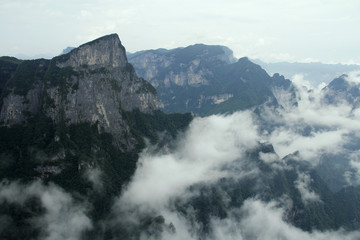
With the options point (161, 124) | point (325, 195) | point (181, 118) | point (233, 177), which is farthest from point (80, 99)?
point (325, 195)

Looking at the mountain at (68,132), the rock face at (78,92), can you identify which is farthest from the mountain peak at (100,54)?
the mountain at (68,132)

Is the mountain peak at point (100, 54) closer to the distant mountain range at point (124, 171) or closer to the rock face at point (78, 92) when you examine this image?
the rock face at point (78, 92)

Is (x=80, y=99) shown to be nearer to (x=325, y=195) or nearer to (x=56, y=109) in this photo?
(x=56, y=109)

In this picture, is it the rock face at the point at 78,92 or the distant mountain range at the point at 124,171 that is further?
the rock face at the point at 78,92

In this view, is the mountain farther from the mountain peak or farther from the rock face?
the mountain peak

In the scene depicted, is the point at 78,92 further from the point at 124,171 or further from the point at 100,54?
the point at 124,171

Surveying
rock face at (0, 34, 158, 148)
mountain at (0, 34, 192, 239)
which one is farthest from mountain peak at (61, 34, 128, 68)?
mountain at (0, 34, 192, 239)

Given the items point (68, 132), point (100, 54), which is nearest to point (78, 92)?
point (68, 132)

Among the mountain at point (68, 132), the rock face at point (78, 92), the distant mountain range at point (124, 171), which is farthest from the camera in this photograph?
the rock face at point (78, 92)
